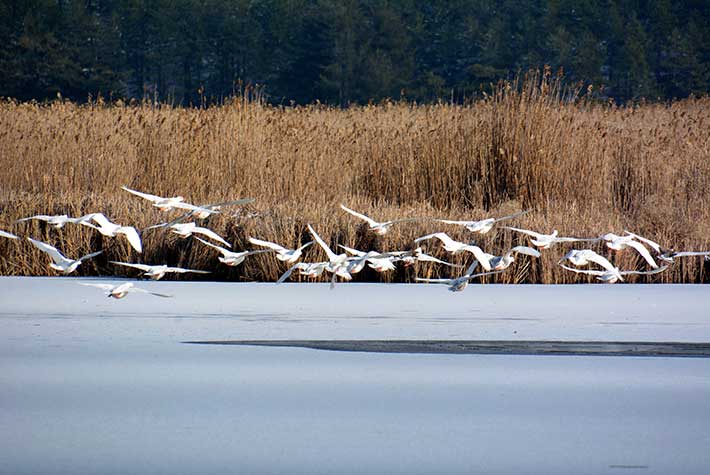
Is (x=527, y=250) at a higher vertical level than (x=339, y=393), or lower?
higher

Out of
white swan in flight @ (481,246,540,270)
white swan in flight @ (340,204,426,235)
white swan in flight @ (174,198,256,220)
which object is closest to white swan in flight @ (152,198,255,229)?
white swan in flight @ (174,198,256,220)

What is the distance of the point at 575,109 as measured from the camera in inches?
315

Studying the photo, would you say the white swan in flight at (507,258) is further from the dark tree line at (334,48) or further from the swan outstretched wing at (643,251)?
the dark tree line at (334,48)

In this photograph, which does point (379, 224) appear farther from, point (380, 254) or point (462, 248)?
point (462, 248)

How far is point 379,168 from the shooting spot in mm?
7867

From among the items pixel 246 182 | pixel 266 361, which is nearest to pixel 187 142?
pixel 246 182

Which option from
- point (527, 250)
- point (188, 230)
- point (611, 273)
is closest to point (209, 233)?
point (188, 230)

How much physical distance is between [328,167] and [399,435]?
5864mm

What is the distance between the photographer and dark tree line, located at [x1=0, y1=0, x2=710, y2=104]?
89.7 feet

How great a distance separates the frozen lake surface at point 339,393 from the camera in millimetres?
2104

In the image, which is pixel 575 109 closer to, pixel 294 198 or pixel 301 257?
pixel 294 198

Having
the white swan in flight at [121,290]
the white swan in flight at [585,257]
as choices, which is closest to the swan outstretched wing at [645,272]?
the white swan in flight at [585,257]

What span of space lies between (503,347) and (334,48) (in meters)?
26.6

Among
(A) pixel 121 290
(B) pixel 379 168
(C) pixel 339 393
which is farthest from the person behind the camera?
(B) pixel 379 168
